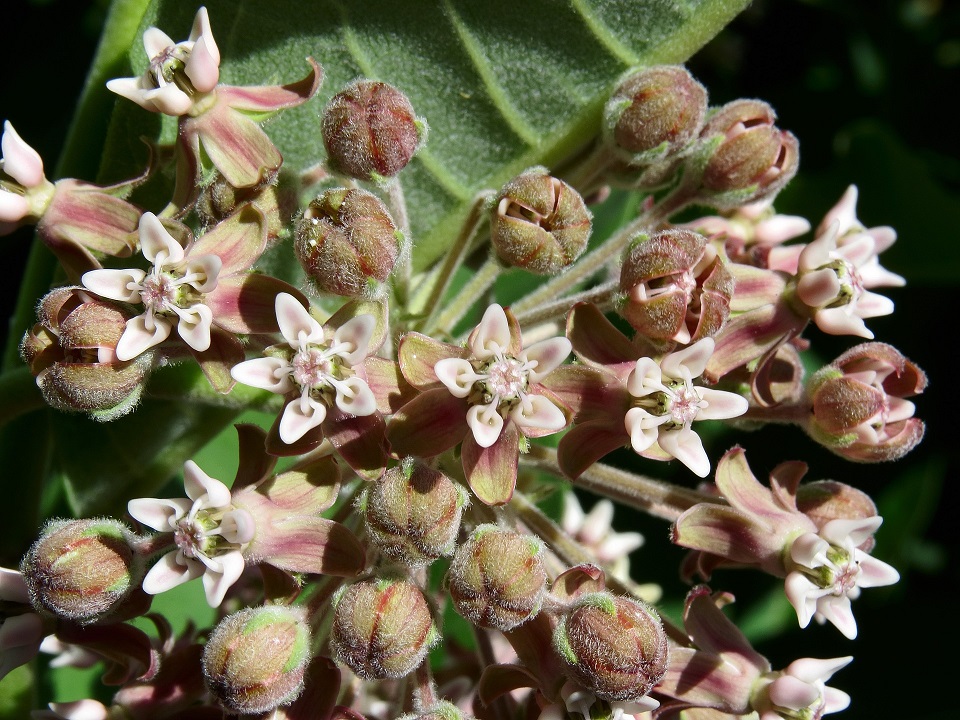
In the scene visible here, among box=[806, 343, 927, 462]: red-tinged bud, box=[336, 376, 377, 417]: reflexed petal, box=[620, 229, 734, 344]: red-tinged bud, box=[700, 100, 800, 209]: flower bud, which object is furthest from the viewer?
box=[700, 100, 800, 209]: flower bud

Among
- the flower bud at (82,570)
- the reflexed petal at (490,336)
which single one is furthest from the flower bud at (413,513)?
the flower bud at (82,570)

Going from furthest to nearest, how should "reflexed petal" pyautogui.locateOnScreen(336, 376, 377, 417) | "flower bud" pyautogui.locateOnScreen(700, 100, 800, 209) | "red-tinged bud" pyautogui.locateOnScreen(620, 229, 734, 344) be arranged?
"flower bud" pyautogui.locateOnScreen(700, 100, 800, 209)
"red-tinged bud" pyautogui.locateOnScreen(620, 229, 734, 344)
"reflexed petal" pyautogui.locateOnScreen(336, 376, 377, 417)

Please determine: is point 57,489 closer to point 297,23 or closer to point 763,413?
point 297,23

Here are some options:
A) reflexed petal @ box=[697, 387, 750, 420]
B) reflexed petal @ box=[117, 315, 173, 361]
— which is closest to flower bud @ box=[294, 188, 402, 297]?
reflexed petal @ box=[117, 315, 173, 361]

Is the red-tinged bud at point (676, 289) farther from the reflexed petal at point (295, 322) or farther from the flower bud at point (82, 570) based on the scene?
the flower bud at point (82, 570)

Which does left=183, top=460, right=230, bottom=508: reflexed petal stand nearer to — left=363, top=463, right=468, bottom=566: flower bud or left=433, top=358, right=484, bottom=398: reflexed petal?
left=363, top=463, right=468, bottom=566: flower bud

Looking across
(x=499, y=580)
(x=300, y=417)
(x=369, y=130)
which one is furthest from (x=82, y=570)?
(x=369, y=130)
